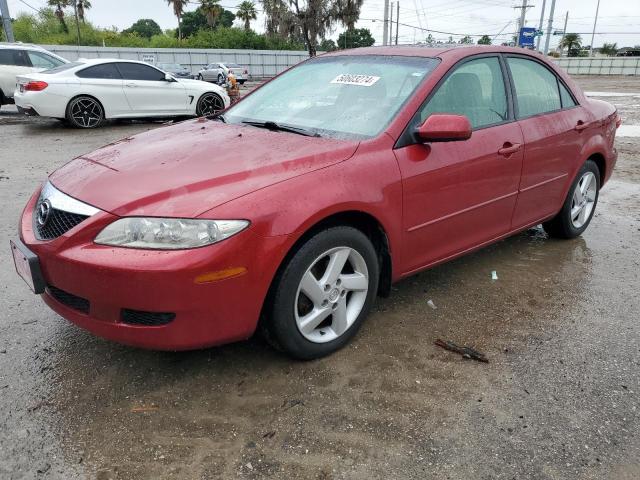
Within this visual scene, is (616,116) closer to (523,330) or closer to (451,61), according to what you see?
(451,61)

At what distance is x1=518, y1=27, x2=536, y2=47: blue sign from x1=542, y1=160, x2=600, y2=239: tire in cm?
3494

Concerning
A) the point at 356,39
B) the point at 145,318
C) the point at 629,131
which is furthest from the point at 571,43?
the point at 145,318

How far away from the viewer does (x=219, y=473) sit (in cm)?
200

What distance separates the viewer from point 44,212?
8.26ft

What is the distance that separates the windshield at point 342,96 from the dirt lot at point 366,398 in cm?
118

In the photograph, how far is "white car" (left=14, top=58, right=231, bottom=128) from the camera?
10188 millimetres

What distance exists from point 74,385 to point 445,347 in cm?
191

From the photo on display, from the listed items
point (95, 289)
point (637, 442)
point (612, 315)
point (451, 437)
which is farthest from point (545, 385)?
point (95, 289)

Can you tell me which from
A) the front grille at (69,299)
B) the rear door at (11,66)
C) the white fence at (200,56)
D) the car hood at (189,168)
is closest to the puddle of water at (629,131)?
the car hood at (189,168)

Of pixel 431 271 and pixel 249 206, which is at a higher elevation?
pixel 249 206

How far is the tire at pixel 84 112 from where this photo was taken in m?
10.4

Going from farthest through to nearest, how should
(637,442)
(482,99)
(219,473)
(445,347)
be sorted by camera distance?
(482,99)
(445,347)
(637,442)
(219,473)

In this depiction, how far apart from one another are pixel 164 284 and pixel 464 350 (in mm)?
1652

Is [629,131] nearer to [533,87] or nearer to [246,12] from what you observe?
[533,87]
